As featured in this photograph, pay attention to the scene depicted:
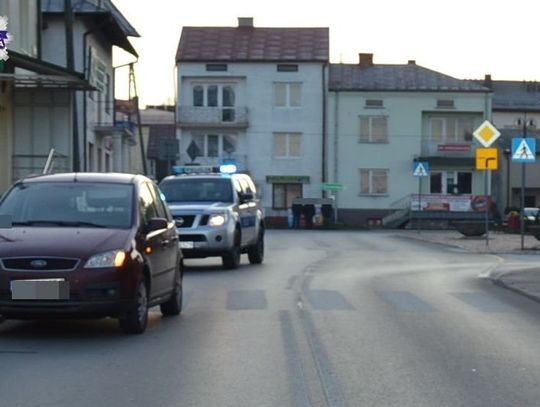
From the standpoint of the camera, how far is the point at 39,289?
1000 cm

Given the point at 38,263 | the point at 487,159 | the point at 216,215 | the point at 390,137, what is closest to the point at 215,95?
the point at 390,137

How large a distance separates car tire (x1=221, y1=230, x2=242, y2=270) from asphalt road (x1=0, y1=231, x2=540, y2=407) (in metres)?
3.25

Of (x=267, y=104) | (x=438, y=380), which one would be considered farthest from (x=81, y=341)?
(x=267, y=104)

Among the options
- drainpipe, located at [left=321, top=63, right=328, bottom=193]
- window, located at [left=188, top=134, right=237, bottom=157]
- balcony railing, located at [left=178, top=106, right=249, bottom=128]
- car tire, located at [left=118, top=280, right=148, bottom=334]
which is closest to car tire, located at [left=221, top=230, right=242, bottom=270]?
car tire, located at [left=118, top=280, right=148, bottom=334]

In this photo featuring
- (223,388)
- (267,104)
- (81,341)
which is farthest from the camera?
(267,104)

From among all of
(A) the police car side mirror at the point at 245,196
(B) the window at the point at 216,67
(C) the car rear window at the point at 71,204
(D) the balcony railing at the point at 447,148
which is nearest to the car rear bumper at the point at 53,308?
(C) the car rear window at the point at 71,204

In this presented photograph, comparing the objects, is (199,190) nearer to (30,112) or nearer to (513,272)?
(513,272)

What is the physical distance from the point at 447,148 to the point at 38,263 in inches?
2127

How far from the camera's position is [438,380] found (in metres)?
8.66

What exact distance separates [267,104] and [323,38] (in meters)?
5.90

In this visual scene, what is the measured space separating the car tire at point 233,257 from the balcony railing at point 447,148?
43.3m

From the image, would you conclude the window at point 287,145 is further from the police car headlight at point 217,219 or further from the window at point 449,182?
the police car headlight at point 217,219

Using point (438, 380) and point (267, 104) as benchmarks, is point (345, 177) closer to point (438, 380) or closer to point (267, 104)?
point (267, 104)

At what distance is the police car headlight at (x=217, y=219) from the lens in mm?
20016
